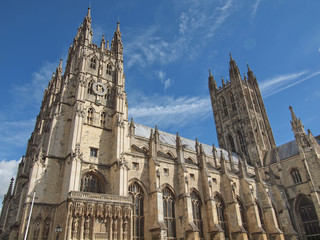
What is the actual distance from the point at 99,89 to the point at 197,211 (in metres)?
18.7

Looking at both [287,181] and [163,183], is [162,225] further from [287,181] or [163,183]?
[287,181]

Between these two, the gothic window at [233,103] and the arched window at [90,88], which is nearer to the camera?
the arched window at [90,88]

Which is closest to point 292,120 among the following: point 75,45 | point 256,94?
point 256,94

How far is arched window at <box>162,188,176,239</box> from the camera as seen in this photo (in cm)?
2553

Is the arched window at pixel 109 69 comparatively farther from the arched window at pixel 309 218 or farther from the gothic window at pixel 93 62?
the arched window at pixel 309 218

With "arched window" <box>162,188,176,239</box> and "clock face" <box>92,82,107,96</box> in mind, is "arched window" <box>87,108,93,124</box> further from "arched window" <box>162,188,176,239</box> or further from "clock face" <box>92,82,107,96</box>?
"arched window" <box>162,188,176,239</box>

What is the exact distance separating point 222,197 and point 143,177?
1195cm

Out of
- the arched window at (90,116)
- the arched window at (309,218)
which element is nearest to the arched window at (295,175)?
the arched window at (309,218)

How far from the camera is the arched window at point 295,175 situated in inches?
1657

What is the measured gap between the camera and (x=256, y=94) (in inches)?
2522

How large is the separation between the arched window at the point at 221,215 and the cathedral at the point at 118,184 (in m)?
0.12

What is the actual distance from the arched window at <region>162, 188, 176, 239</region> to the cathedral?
0.10 m

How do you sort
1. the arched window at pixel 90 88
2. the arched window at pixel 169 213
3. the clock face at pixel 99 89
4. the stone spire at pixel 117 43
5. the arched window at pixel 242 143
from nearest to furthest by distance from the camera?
the arched window at pixel 169 213
the arched window at pixel 90 88
the clock face at pixel 99 89
the stone spire at pixel 117 43
the arched window at pixel 242 143

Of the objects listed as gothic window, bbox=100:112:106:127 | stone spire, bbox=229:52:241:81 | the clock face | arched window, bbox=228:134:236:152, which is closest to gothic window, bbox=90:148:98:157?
gothic window, bbox=100:112:106:127
